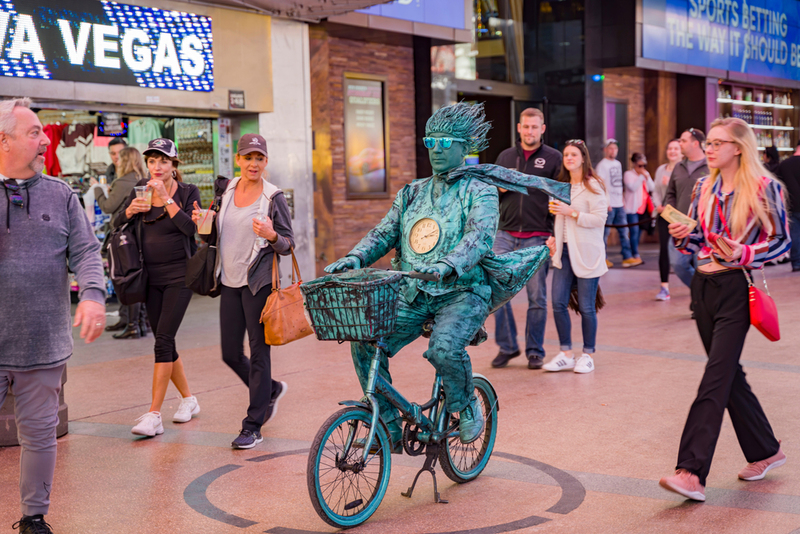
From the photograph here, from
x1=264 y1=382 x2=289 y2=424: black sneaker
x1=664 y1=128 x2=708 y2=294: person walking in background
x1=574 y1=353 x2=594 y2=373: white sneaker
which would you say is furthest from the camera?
x1=664 y1=128 x2=708 y2=294: person walking in background

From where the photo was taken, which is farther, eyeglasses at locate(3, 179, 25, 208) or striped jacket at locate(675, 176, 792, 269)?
striped jacket at locate(675, 176, 792, 269)

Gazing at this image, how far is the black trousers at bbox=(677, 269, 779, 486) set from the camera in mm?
4246

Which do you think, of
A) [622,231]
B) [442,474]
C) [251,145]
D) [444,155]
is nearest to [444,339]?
[444,155]

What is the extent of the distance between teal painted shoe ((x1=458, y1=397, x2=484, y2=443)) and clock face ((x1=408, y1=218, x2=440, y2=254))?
80cm

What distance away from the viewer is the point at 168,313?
584 cm

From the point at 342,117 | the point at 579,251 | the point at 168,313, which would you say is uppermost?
the point at 342,117

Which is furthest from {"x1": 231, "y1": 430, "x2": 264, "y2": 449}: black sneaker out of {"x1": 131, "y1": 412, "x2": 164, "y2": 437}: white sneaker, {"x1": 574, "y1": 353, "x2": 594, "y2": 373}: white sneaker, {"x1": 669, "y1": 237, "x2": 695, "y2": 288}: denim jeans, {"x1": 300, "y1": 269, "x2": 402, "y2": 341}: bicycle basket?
{"x1": 669, "y1": 237, "x2": 695, "y2": 288}: denim jeans

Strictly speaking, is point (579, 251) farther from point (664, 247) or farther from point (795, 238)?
point (795, 238)

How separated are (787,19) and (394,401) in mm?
25428

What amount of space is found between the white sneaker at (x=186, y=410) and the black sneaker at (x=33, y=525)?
2.17 metres

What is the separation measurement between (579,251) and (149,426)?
377 centimetres

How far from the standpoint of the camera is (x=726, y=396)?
14.1 ft

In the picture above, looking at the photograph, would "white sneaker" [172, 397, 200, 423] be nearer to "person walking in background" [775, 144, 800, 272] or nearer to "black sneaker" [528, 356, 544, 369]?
"black sneaker" [528, 356, 544, 369]

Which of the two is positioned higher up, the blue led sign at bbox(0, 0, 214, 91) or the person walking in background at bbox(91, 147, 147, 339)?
the blue led sign at bbox(0, 0, 214, 91)
